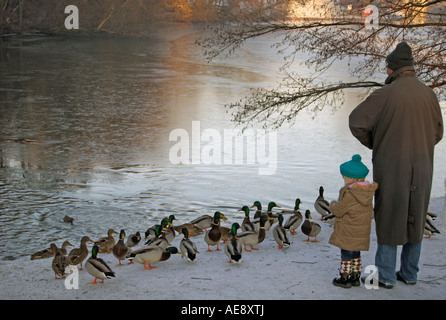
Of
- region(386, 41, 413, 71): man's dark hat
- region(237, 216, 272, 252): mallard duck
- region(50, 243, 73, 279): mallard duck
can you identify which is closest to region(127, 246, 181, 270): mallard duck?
region(50, 243, 73, 279): mallard duck

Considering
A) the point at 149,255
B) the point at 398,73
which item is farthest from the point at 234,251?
the point at 398,73

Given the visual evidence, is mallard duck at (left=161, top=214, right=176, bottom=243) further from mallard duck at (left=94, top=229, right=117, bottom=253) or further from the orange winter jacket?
the orange winter jacket

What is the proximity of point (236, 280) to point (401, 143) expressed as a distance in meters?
2.11

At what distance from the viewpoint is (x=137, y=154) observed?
1414cm

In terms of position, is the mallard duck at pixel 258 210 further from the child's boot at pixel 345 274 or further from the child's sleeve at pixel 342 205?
the child's sleeve at pixel 342 205

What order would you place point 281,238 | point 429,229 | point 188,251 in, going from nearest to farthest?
point 188,251 < point 429,229 < point 281,238

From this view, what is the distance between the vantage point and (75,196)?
11.2 m

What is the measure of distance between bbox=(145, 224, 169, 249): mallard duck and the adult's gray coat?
2.86 m

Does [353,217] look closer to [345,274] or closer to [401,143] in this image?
[345,274]

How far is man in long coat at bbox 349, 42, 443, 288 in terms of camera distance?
5.09 meters

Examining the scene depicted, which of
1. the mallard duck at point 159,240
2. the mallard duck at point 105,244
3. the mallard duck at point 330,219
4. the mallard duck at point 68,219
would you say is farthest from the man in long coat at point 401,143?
the mallard duck at point 68,219

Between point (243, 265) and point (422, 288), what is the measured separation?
200 centimetres
